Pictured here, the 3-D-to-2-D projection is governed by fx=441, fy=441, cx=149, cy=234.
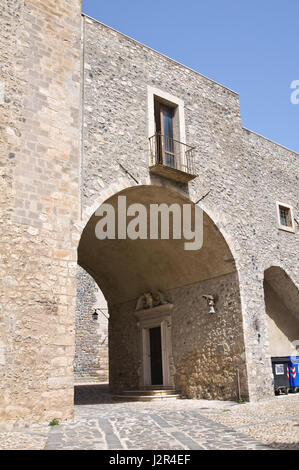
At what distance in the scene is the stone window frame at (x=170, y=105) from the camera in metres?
10.1

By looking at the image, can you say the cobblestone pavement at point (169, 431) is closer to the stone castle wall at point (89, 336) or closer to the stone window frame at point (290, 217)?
the stone window frame at point (290, 217)

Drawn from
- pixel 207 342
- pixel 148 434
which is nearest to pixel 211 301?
pixel 207 342

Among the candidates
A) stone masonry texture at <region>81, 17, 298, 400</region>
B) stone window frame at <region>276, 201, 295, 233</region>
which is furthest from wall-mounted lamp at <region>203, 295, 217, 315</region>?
stone window frame at <region>276, 201, 295, 233</region>

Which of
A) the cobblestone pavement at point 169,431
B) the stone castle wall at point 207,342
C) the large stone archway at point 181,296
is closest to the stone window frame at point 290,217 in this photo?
the large stone archway at point 181,296

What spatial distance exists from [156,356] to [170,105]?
7196 millimetres

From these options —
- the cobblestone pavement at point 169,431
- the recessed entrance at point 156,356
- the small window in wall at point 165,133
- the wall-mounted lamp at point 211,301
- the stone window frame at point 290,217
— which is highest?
the small window in wall at point 165,133

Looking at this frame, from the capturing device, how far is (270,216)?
42.5 ft

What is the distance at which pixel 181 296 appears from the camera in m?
12.5

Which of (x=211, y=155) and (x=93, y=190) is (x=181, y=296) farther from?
(x=93, y=190)

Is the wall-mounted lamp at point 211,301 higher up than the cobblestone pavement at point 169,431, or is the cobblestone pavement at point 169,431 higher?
the wall-mounted lamp at point 211,301

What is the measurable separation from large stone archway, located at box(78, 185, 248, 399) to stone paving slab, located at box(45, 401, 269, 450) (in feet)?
10.8

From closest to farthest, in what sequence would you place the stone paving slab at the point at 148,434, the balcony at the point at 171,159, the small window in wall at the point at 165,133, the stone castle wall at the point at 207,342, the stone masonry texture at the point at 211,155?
the stone paving slab at the point at 148,434, the stone masonry texture at the point at 211,155, the balcony at the point at 171,159, the small window in wall at the point at 165,133, the stone castle wall at the point at 207,342
